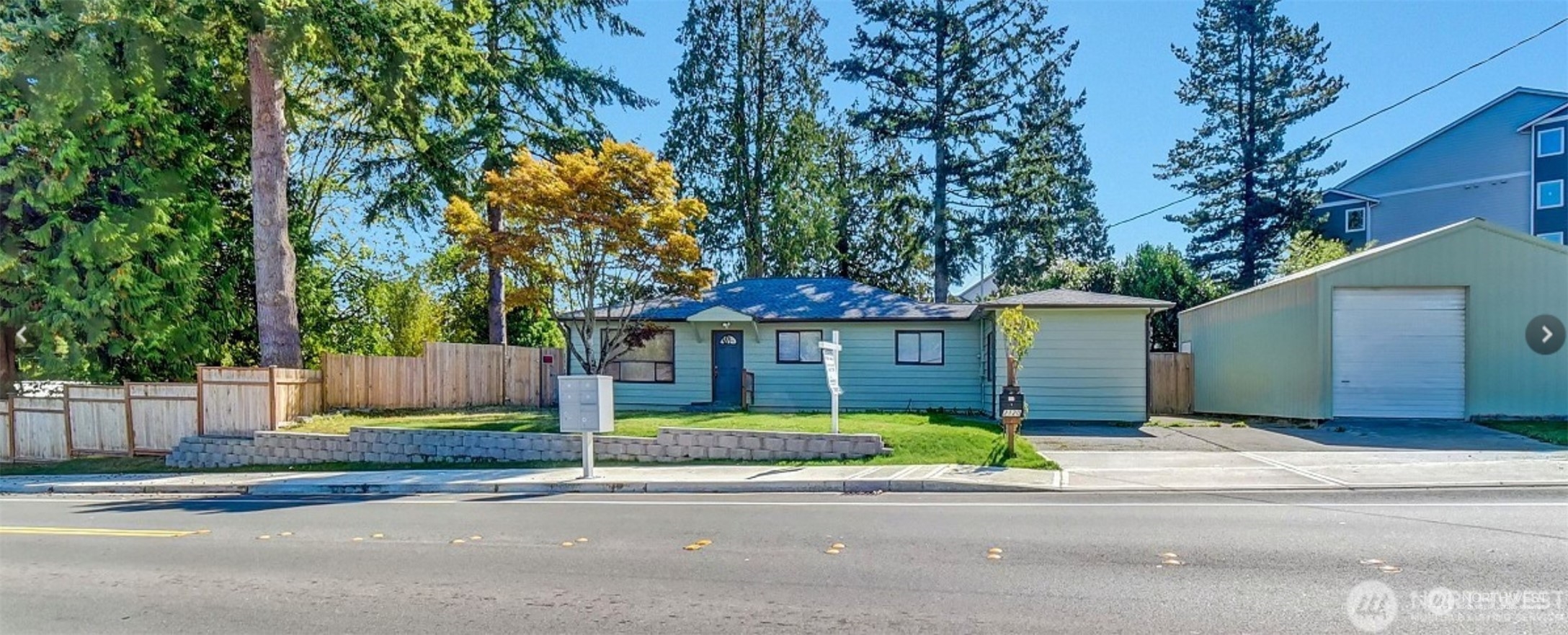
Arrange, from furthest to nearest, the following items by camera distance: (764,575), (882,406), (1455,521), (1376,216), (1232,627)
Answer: (1376,216) < (882,406) < (1455,521) < (764,575) < (1232,627)

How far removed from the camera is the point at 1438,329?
18.3m

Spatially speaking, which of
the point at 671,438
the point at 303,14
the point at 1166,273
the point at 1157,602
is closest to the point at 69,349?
the point at 303,14

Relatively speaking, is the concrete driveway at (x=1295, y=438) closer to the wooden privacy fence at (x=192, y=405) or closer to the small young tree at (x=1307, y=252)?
the small young tree at (x=1307, y=252)

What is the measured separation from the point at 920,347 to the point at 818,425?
6.83 metres

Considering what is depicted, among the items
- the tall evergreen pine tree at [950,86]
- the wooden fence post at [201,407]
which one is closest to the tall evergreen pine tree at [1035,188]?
the tall evergreen pine tree at [950,86]

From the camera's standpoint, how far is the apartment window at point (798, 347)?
21688mm

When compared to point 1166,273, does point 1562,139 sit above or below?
above

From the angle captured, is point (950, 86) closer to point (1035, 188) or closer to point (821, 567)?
point (1035, 188)

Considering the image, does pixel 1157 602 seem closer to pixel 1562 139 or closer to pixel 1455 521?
pixel 1455 521

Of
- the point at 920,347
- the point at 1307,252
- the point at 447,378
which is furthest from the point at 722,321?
the point at 1307,252

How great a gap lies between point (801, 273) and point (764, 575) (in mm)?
27183

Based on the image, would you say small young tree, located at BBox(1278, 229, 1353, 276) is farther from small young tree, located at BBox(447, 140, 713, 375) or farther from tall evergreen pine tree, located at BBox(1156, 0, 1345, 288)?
small young tree, located at BBox(447, 140, 713, 375)

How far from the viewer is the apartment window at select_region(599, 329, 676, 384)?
72.1 ft

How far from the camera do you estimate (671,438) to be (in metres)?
14.4
